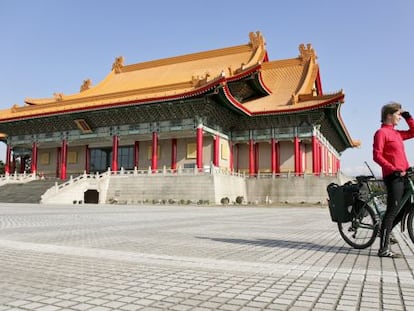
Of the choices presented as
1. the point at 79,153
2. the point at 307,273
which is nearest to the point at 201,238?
the point at 307,273

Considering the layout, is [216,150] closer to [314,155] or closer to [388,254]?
[314,155]

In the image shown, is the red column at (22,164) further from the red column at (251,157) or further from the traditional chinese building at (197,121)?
the red column at (251,157)

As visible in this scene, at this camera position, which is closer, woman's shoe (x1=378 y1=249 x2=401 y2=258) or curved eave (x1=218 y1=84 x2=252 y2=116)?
woman's shoe (x1=378 y1=249 x2=401 y2=258)

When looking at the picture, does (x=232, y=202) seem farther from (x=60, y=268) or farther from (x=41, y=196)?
(x=60, y=268)

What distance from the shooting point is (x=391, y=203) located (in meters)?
5.23

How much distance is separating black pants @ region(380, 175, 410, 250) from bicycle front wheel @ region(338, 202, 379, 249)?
40 centimetres

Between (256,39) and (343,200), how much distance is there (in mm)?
34888

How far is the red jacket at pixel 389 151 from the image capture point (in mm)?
5211

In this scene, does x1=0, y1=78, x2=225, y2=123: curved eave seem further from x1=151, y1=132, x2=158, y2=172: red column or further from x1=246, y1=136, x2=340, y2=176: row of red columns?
x1=246, y1=136, x2=340, y2=176: row of red columns

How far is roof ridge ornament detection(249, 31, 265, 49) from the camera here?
126ft

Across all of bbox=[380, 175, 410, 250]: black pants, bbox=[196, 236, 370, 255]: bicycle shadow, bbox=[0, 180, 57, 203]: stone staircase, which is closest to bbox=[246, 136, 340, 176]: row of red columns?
bbox=[0, 180, 57, 203]: stone staircase

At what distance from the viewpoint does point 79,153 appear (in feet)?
131

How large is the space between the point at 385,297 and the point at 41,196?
1043 inches

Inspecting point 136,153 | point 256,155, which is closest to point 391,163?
point 256,155
